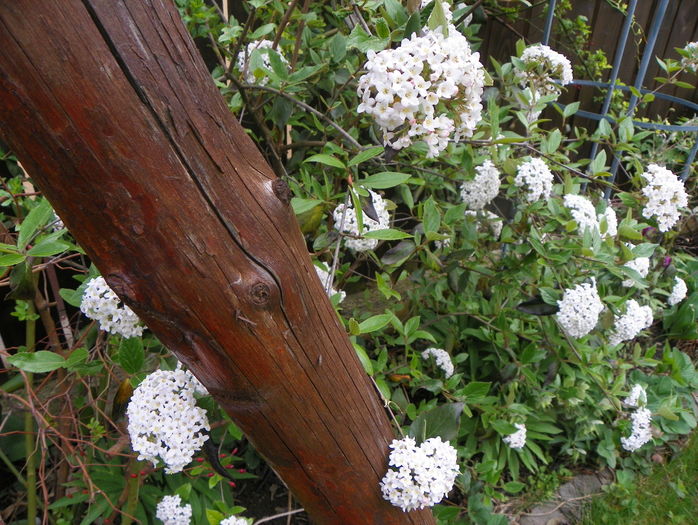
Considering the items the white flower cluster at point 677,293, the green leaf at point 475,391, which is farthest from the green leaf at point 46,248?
the white flower cluster at point 677,293

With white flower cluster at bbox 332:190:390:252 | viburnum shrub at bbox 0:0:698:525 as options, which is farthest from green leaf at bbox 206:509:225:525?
white flower cluster at bbox 332:190:390:252

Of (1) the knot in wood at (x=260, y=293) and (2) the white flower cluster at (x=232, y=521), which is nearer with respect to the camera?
(1) the knot in wood at (x=260, y=293)

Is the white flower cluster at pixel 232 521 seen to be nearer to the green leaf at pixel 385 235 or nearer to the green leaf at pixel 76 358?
the green leaf at pixel 76 358

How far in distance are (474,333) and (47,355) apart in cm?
176

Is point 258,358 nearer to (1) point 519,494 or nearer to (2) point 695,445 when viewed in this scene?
(1) point 519,494

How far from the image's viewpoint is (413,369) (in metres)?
1.94

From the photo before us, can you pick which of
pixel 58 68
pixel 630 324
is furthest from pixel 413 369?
pixel 58 68

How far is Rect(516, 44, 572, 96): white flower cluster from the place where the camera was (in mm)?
1970

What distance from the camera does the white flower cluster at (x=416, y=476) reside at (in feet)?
3.70

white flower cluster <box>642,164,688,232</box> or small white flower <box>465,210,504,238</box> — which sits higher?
white flower cluster <box>642,164,688,232</box>

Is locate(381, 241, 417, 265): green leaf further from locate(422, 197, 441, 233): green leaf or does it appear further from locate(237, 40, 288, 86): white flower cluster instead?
locate(237, 40, 288, 86): white flower cluster

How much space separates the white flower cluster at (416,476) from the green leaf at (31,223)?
88 centimetres

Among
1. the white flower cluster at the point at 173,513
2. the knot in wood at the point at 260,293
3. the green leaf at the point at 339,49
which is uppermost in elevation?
the knot in wood at the point at 260,293

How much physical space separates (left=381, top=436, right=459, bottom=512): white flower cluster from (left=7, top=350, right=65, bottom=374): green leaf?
774mm
